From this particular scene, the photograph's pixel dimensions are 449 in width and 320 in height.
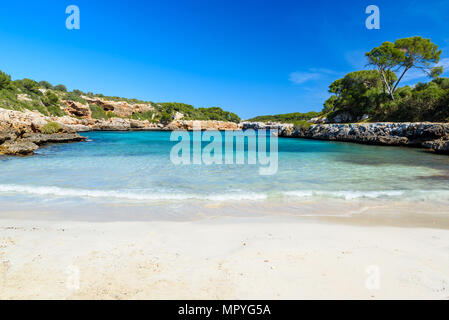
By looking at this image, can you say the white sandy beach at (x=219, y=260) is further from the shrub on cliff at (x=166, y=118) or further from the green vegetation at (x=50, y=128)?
the shrub on cliff at (x=166, y=118)

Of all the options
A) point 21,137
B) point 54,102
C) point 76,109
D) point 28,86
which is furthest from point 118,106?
point 21,137

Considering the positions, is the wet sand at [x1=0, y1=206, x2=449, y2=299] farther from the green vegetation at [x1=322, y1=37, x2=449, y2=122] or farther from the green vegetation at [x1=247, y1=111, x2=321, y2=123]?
the green vegetation at [x1=247, y1=111, x2=321, y2=123]

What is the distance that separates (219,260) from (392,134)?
33.4 m

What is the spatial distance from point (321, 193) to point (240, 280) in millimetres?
5638

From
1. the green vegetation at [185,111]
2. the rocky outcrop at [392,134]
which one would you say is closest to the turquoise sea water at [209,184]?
the rocky outcrop at [392,134]

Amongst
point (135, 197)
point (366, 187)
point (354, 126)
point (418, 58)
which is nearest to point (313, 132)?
point (354, 126)

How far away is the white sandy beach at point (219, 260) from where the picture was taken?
2.66 metres

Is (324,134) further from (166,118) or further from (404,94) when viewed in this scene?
(166,118)

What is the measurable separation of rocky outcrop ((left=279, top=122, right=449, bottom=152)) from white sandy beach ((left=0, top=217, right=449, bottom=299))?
68.1 ft

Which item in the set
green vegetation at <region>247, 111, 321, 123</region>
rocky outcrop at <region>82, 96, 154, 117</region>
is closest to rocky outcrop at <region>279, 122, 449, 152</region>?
rocky outcrop at <region>82, 96, 154, 117</region>

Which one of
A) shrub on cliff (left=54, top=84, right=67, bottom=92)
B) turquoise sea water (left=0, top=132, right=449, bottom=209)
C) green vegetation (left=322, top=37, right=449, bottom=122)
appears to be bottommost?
turquoise sea water (left=0, top=132, right=449, bottom=209)

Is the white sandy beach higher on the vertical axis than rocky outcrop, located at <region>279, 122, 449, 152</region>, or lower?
lower

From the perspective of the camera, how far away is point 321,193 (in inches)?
301

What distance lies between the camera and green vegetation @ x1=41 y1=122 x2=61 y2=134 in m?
29.0
